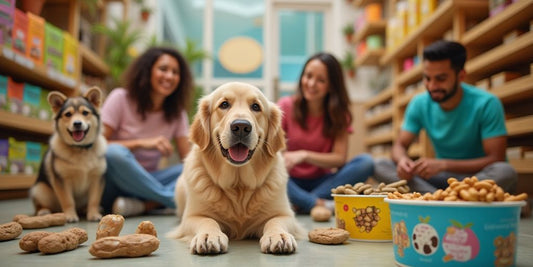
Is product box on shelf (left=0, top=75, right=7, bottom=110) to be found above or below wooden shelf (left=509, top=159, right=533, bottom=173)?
above

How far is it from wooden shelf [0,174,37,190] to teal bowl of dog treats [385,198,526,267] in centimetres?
356

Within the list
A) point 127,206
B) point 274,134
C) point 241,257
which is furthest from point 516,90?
point 127,206

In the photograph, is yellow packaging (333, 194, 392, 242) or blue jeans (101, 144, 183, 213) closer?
yellow packaging (333, 194, 392, 242)

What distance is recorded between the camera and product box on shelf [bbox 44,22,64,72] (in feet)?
12.5

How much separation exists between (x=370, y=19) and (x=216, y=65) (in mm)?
3209

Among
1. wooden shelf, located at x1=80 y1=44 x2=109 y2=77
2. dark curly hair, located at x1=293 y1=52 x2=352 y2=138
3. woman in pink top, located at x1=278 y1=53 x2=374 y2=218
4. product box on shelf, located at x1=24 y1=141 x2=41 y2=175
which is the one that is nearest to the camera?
woman in pink top, located at x1=278 y1=53 x2=374 y2=218

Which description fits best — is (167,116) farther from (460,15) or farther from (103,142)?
(460,15)

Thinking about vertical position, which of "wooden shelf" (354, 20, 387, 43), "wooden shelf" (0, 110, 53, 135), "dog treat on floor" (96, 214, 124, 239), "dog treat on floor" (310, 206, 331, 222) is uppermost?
"wooden shelf" (354, 20, 387, 43)

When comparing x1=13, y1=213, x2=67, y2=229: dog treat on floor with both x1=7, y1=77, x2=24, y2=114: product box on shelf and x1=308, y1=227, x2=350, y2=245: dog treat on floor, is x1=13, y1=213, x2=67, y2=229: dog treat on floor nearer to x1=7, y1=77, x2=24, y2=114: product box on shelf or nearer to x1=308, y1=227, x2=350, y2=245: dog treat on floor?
x1=308, y1=227, x2=350, y2=245: dog treat on floor

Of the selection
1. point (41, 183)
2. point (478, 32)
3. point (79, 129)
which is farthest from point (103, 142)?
A: point (478, 32)

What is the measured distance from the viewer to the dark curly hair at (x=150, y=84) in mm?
2947

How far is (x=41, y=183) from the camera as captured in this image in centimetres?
246

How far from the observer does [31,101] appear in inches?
146

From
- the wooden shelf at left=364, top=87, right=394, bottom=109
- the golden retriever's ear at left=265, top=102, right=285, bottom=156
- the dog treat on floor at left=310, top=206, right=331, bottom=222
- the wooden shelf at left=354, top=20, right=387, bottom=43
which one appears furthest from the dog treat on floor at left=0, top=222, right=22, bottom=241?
the wooden shelf at left=354, top=20, right=387, bottom=43
